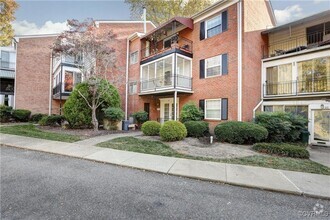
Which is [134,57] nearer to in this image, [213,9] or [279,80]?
[213,9]

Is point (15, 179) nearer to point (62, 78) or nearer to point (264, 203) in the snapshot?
point (264, 203)

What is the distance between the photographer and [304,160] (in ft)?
21.9

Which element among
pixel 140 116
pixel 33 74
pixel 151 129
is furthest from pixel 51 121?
pixel 151 129

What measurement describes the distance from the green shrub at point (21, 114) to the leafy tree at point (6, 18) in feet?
27.5

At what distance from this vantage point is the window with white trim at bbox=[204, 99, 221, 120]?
12117mm

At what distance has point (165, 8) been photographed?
74.5 feet

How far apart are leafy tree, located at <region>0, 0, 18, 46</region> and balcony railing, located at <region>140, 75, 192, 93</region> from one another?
1644cm

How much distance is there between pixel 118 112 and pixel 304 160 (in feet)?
37.2

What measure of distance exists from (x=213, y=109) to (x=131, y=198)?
32.8ft

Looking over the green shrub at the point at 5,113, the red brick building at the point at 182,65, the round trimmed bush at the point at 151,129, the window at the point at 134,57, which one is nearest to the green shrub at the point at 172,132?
the round trimmed bush at the point at 151,129

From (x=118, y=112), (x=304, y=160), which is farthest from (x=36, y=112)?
(x=304, y=160)

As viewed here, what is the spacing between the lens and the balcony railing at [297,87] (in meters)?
10.8

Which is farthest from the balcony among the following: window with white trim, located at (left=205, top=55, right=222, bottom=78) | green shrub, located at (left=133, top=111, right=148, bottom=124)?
window with white trim, located at (left=205, top=55, right=222, bottom=78)

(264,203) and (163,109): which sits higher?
(163,109)
